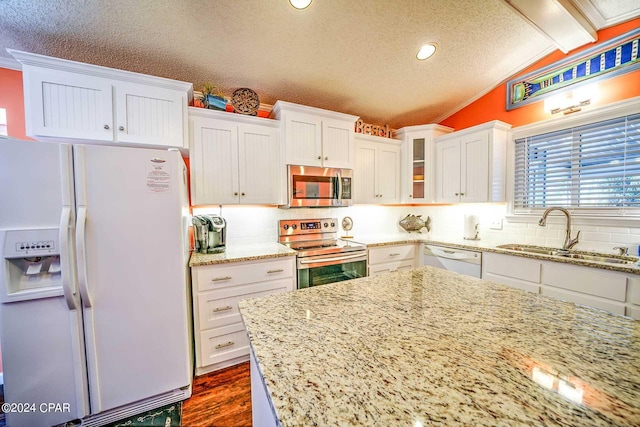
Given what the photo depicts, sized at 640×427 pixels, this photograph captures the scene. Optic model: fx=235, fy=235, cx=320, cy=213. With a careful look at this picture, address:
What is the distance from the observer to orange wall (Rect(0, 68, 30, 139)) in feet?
5.78

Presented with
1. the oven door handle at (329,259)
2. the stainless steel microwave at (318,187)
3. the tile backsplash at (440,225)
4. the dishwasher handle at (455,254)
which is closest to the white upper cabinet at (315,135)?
the stainless steel microwave at (318,187)

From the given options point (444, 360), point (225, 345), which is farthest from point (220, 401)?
point (444, 360)

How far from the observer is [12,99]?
5.84 feet

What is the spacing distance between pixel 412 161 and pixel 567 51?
5.46 ft

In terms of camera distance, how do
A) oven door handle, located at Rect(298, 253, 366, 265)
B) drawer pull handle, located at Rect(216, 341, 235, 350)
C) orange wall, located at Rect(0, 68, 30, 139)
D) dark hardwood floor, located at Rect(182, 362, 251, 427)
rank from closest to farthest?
dark hardwood floor, located at Rect(182, 362, 251, 427) → orange wall, located at Rect(0, 68, 30, 139) → drawer pull handle, located at Rect(216, 341, 235, 350) → oven door handle, located at Rect(298, 253, 366, 265)

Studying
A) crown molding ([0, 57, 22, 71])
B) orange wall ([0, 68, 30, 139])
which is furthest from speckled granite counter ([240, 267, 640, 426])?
crown molding ([0, 57, 22, 71])

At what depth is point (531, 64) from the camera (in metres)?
2.51

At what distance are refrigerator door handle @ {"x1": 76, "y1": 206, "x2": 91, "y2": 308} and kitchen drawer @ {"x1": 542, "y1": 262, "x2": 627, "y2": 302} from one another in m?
3.22

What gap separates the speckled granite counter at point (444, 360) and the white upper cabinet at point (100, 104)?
66.1 inches

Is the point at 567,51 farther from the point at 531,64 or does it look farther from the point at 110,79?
the point at 110,79

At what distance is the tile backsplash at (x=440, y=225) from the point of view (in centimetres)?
206

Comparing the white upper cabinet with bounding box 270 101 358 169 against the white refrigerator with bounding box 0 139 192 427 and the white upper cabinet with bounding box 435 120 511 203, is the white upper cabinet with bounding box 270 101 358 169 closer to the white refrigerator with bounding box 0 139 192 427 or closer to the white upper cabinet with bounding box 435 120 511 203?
the white refrigerator with bounding box 0 139 192 427

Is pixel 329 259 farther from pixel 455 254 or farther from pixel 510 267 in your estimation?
pixel 510 267

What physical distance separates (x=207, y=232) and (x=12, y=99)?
67.4 inches
